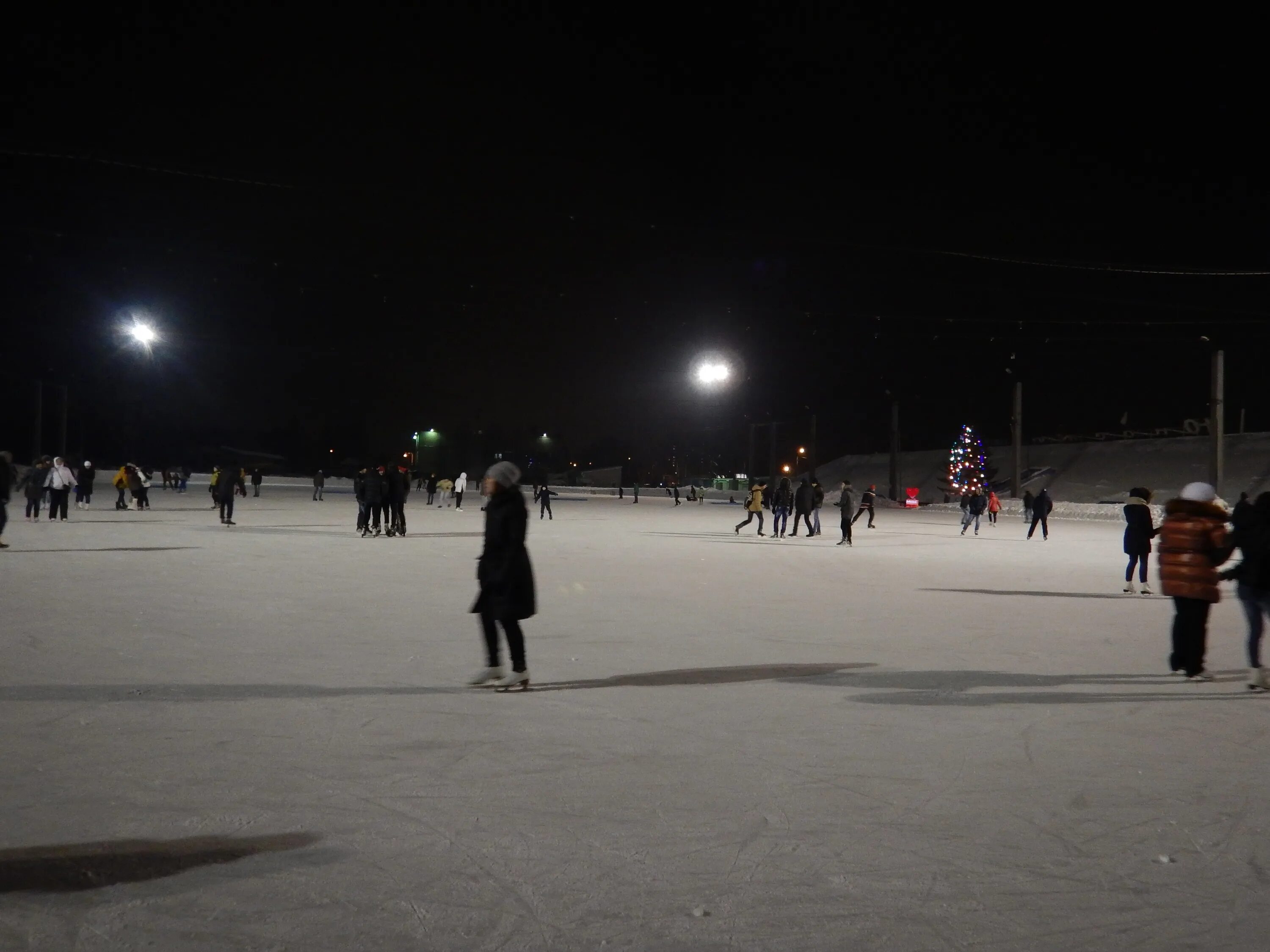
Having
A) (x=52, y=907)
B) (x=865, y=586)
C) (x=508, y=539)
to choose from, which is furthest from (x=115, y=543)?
(x=52, y=907)

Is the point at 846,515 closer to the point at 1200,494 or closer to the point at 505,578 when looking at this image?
the point at 1200,494

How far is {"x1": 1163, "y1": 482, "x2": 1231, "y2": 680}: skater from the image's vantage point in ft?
25.5

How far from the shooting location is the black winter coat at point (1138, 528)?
13.0 metres

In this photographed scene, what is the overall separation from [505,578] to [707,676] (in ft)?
5.25

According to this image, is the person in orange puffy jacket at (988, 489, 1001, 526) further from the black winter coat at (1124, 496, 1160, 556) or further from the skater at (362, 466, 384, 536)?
the black winter coat at (1124, 496, 1160, 556)

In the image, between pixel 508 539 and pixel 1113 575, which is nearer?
pixel 508 539

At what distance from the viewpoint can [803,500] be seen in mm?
27109

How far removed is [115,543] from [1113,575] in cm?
1604

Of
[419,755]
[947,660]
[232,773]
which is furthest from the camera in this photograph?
[947,660]

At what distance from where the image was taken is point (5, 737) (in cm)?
570

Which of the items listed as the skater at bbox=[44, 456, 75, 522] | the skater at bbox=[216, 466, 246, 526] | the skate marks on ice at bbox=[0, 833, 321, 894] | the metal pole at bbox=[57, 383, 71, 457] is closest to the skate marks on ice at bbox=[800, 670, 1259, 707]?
the skate marks on ice at bbox=[0, 833, 321, 894]

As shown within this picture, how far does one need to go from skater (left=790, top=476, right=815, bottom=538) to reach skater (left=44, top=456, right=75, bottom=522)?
1632cm

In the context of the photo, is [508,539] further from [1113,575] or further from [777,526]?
[777,526]

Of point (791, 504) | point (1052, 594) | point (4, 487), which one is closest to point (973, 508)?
point (791, 504)
